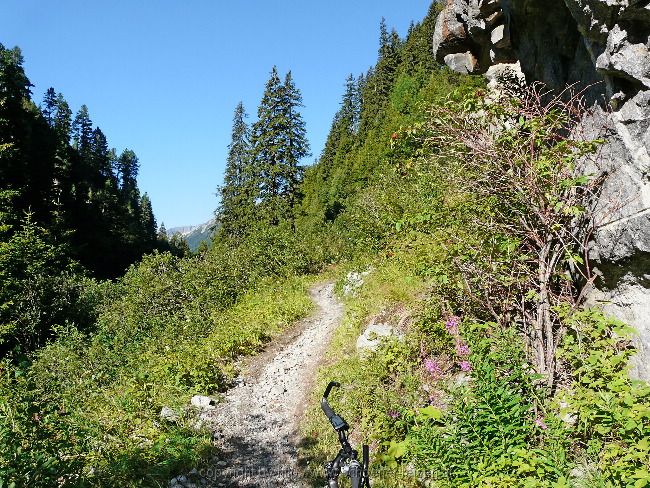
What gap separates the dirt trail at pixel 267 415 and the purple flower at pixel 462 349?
3125 millimetres

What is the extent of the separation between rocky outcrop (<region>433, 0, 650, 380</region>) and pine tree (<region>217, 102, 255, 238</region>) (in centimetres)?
2589

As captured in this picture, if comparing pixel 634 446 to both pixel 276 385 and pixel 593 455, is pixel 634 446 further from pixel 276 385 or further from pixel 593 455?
pixel 276 385

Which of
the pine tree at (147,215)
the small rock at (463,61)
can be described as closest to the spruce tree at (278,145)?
the small rock at (463,61)

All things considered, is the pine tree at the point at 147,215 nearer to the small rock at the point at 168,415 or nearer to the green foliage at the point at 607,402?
the small rock at the point at 168,415

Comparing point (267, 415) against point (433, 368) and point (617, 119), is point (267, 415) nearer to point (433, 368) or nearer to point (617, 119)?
point (433, 368)

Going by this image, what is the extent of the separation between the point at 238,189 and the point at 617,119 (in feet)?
127

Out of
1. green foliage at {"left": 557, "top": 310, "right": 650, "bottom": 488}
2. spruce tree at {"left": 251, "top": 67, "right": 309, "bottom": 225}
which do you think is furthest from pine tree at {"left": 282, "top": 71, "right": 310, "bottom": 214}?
green foliage at {"left": 557, "top": 310, "right": 650, "bottom": 488}

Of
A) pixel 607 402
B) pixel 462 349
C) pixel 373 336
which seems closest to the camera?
pixel 607 402

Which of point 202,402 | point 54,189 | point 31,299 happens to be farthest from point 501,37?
point 54,189

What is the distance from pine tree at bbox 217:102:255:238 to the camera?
3372 centimetres

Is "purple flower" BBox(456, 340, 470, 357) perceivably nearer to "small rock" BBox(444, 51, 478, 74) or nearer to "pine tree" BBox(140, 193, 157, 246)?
"small rock" BBox(444, 51, 478, 74)

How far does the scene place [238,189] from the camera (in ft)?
138

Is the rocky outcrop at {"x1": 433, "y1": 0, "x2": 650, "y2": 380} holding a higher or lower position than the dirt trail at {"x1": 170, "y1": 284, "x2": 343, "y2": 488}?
higher

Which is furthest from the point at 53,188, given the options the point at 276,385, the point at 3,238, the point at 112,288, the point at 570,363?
the point at 570,363
